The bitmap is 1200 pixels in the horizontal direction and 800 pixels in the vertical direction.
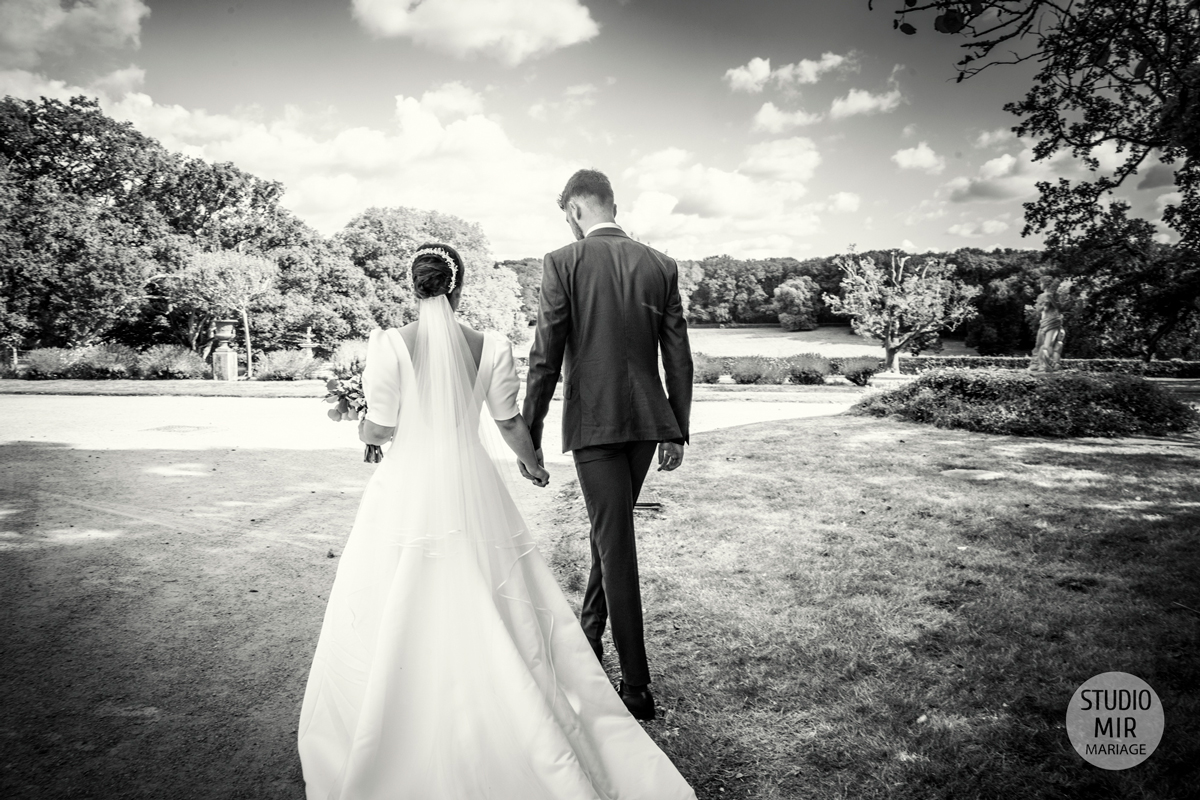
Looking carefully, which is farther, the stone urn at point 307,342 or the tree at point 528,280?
the tree at point 528,280

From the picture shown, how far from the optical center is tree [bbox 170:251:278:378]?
22.7 meters

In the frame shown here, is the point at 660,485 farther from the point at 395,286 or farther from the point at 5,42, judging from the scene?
the point at 395,286

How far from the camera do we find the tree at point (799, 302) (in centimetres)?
4394

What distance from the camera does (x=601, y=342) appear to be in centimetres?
273

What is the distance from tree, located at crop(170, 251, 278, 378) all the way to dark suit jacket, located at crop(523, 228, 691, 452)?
23.0 m

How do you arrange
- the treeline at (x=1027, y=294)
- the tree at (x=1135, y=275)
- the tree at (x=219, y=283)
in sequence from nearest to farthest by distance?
the tree at (x=1135, y=275) < the treeline at (x=1027, y=294) < the tree at (x=219, y=283)

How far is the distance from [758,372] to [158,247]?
24.5 metres

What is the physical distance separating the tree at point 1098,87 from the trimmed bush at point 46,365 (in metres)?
23.2

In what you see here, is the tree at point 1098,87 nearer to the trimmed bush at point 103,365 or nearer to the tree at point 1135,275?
the tree at point 1135,275

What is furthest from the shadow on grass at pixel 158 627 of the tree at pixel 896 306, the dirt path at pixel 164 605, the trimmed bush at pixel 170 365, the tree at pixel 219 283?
the tree at pixel 896 306

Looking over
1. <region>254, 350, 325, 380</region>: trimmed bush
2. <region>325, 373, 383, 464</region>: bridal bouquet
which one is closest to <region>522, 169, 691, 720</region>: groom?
<region>325, 373, 383, 464</region>: bridal bouquet

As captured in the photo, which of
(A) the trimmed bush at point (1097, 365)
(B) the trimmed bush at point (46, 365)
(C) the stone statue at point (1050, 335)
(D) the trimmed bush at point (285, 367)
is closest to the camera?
(C) the stone statue at point (1050, 335)

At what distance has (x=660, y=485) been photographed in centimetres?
696

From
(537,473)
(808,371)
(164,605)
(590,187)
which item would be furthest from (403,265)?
(537,473)
